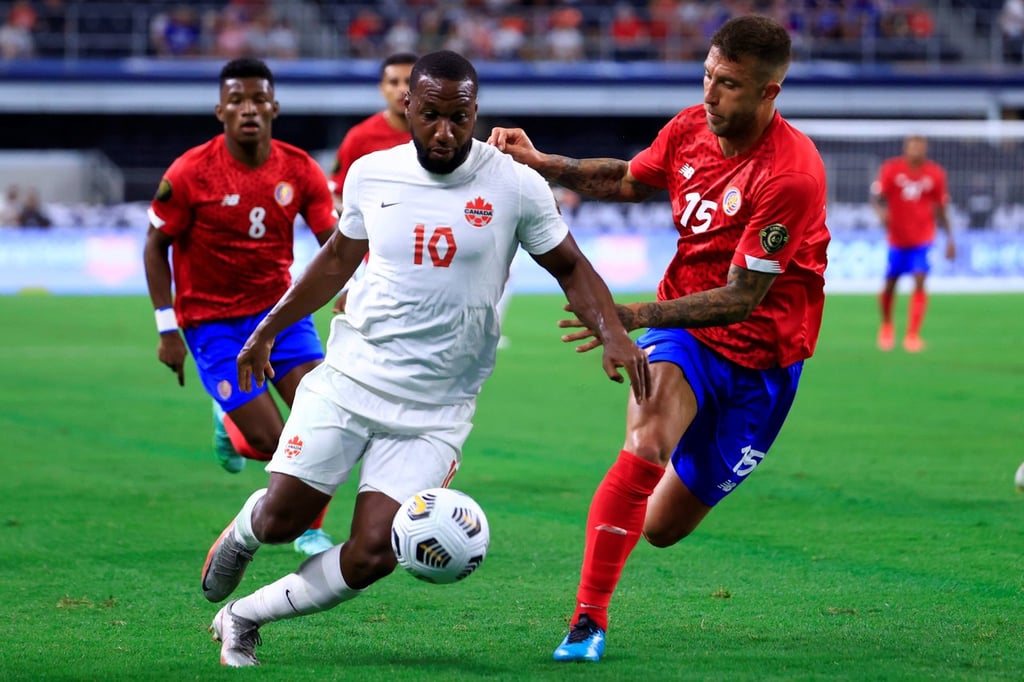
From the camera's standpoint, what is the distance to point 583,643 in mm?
5121

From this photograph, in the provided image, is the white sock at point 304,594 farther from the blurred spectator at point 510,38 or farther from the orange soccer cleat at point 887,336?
the blurred spectator at point 510,38

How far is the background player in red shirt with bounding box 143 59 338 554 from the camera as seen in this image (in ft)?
24.5

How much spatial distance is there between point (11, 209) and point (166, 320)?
2221 cm

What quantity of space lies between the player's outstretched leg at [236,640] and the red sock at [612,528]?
1112 millimetres

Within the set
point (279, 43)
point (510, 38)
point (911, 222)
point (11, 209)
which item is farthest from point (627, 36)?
point (911, 222)

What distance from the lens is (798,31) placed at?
3484 cm

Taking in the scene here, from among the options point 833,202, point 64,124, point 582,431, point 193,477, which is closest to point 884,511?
point 582,431

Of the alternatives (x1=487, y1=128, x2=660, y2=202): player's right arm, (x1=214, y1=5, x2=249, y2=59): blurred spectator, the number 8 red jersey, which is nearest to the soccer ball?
(x1=487, y1=128, x2=660, y2=202): player's right arm

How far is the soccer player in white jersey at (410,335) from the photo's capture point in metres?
4.88

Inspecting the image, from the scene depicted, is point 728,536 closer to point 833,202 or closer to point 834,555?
point 834,555

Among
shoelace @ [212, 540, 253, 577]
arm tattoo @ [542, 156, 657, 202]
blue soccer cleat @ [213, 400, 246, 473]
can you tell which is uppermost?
arm tattoo @ [542, 156, 657, 202]

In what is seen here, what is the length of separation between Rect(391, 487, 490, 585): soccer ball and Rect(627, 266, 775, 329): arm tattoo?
1.12 m

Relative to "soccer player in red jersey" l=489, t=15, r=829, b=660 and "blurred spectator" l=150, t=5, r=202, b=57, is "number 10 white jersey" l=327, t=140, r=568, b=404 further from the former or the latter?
"blurred spectator" l=150, t=5, r=202, b=57

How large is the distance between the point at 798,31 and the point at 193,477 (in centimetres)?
2821
